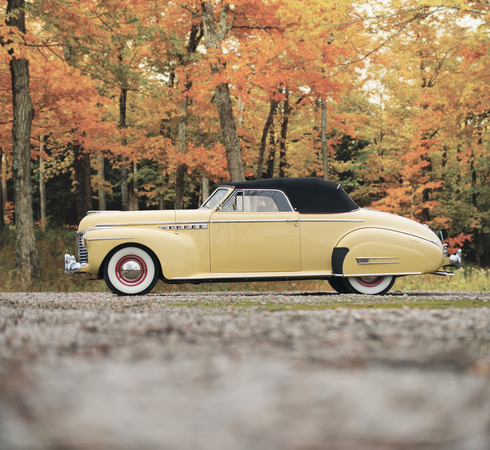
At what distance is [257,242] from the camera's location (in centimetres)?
684

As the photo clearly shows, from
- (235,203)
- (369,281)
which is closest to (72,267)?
(235,203)

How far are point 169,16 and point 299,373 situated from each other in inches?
684

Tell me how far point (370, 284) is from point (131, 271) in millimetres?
3574

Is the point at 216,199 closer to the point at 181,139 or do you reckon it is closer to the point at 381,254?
the point at 381,254

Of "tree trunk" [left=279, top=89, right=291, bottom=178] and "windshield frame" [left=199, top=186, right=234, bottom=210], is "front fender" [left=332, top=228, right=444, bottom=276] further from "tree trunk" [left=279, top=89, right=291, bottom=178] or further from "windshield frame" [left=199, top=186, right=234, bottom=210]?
"tree trunk" [left=279, top=89, right=291, bottom=178]

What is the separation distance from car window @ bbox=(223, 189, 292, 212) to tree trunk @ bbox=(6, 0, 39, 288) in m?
5.69

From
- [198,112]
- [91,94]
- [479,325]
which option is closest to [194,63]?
[198,112]

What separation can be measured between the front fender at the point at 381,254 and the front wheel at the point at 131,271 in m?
2.65

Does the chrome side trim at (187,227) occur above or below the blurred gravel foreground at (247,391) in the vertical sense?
above

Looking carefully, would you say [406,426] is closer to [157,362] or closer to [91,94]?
[157,362]

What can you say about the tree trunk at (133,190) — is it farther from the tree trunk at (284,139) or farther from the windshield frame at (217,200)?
the windshield frame at (217,200)

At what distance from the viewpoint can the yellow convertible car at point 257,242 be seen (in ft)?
22.0

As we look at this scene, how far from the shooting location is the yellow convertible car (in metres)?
6.71

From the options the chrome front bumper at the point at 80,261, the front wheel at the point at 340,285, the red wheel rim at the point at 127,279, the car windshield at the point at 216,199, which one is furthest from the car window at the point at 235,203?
the chrome front bumper at the point at 80,261
